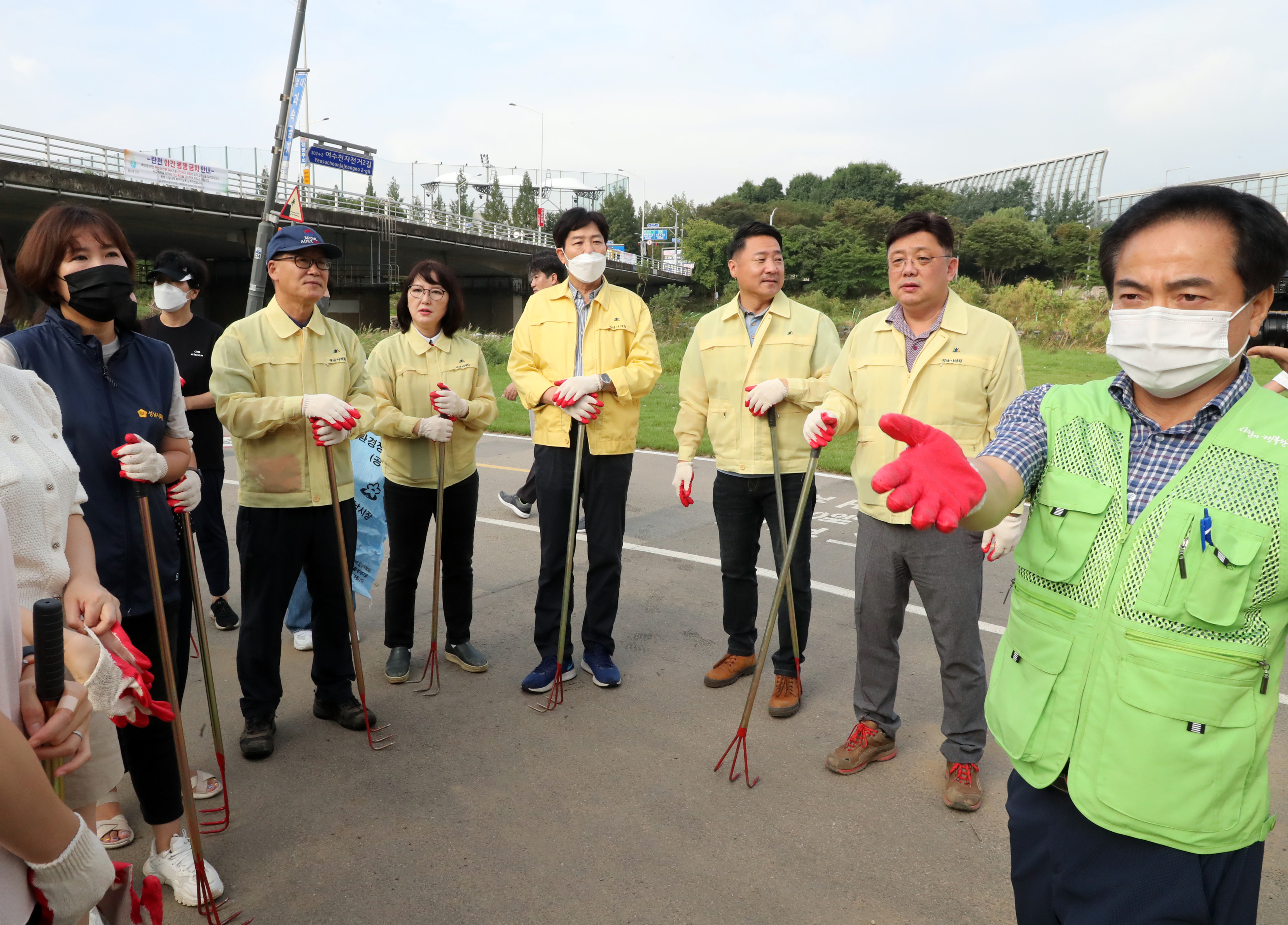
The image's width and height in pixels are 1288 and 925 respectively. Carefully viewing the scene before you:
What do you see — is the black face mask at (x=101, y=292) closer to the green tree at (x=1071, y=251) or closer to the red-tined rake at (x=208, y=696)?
the red-tined rake at (x=208, y=696)

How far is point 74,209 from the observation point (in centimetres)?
274

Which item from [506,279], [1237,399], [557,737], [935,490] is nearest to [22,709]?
[935,490]

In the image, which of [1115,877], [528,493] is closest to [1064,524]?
[1115,877]

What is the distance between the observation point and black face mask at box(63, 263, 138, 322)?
263 centimetres

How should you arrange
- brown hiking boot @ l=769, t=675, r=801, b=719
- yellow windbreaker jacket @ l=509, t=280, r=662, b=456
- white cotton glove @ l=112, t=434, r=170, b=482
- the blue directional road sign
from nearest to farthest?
white cotton glove @ l=112, t=434, r=170, b=482
brown hiking boot @ l=769, t=675, r=801, b=719
yellow windbreaker jacket @ l=509, t=280, r=662, b=456
the blue directional road sign

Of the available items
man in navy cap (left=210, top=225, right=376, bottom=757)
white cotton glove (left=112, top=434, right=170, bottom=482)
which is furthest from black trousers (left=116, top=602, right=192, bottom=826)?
man in navy cap (left=210, top=225, right=376, bottom=757)

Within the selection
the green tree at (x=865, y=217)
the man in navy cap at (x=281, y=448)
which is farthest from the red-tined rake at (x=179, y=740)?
the green tree at (x=865, y=217)

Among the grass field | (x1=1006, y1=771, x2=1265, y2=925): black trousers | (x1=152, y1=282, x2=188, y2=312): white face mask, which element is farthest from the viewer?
the grass field

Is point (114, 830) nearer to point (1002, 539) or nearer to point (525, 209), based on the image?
point (1002, 539)

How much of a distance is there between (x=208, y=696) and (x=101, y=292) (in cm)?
146

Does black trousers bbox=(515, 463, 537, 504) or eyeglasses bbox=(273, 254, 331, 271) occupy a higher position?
eyeglasses bbox=(273, 254, 331, 271)

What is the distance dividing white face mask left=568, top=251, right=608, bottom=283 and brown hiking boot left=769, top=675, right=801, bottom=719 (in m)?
2.29

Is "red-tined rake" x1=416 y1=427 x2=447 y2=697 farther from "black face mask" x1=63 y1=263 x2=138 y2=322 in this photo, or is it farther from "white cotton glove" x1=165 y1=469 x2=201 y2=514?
"black face mask" x1=63 y1=263 x2=138 y2=322

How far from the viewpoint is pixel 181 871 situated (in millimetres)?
2842
